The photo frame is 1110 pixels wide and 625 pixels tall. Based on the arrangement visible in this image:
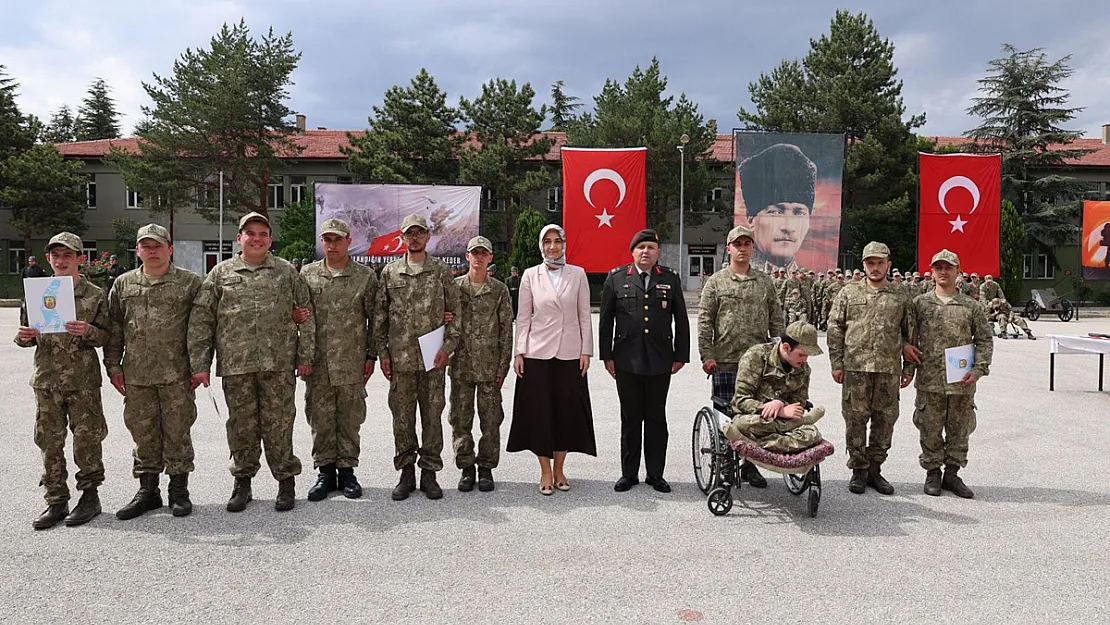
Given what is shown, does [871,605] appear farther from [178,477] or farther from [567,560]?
[178,477]

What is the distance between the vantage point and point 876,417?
539 cm

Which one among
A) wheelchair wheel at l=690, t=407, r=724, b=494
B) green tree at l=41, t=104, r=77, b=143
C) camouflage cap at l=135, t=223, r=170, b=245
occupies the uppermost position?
green tree at l=41, t=104, r=77, b=143

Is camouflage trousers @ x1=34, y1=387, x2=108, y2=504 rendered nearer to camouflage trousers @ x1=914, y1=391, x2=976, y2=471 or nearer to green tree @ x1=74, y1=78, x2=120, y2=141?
camouflage trousers @ x1=914, y1=391, x2=976, y2=471

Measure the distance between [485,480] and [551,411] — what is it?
705mm

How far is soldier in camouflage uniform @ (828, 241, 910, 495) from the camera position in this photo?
530 centimetres

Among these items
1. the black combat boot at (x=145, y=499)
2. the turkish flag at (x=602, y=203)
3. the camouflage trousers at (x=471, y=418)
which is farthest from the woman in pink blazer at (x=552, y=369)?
the turkish flag at (x=602, y=203)

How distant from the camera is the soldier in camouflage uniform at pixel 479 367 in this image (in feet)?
17.6

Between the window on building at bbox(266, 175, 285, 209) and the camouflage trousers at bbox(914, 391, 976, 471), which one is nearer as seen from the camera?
the camouflage trousers at bbox(914, 391, 976, 471)

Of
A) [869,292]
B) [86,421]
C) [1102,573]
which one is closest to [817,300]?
[869,292]

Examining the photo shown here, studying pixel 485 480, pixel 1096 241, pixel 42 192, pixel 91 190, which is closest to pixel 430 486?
pixel 485 480

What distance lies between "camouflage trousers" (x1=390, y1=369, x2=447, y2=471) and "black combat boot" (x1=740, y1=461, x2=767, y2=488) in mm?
2319

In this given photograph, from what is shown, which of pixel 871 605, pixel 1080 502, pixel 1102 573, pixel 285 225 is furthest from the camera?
pixel 285 225

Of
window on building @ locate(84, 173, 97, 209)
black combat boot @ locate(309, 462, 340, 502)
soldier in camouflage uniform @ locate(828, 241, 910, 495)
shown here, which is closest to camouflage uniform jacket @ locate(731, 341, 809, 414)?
soldier in camouflage uniform @ locate(828, 241, 910, 495)

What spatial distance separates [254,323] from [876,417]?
14.8 ft
